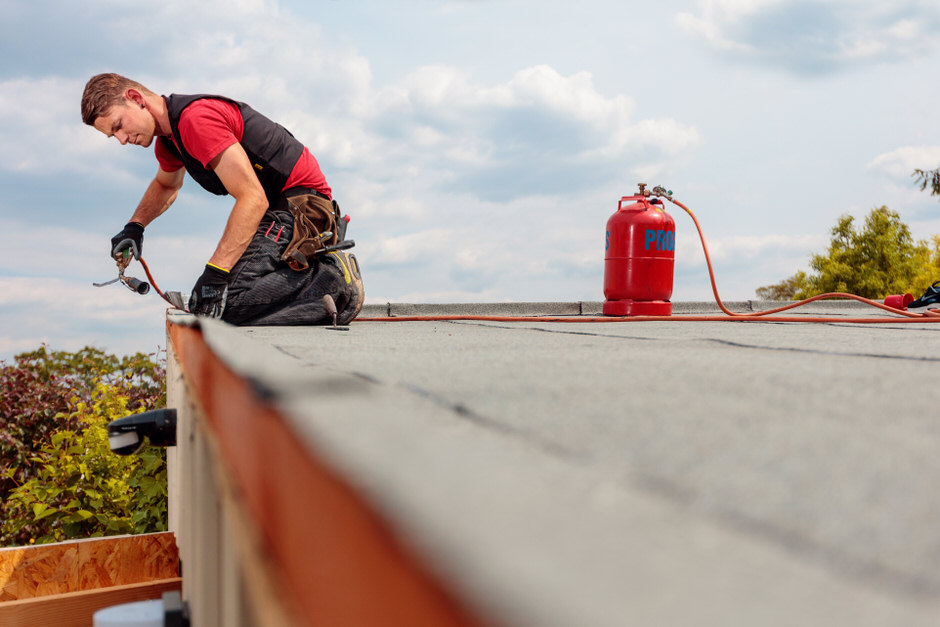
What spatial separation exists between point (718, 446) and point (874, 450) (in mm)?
147

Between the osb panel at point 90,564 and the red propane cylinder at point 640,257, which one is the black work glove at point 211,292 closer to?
the osb panel at point 90,564

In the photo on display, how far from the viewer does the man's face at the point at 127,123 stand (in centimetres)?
360

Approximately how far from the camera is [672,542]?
0.29 meters

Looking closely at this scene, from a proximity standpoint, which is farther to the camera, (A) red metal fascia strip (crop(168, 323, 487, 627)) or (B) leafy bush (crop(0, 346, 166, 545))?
(B) leafy bush (crop(0, 346, 166, 545))

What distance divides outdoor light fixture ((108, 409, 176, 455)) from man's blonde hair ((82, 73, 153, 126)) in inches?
65.8

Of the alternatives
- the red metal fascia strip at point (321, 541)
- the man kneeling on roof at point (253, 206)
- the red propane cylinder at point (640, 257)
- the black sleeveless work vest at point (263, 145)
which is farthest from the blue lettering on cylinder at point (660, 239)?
the red metal fascia strip at point (321, 541)

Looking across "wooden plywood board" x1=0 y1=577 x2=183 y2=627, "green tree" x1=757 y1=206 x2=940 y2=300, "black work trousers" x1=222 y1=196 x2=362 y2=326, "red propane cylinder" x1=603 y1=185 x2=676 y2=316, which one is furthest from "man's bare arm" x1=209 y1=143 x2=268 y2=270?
"green tree" x1=757 y1=206 x2=940 y2=300

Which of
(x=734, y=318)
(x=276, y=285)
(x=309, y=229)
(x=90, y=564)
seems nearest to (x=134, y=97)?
(x=309, y=229)

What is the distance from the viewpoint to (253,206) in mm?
3291

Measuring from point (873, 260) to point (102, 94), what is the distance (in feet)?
95.1

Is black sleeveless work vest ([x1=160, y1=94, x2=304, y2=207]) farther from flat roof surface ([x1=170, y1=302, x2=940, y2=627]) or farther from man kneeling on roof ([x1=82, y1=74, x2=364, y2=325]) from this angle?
flat roof surface ([x1=170, y1=302, x2=940, y2=627])

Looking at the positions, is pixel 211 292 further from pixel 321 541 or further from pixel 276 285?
pixel 321 541

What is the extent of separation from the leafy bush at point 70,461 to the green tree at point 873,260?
24597 mm

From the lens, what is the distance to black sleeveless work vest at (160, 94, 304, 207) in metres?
3.60
